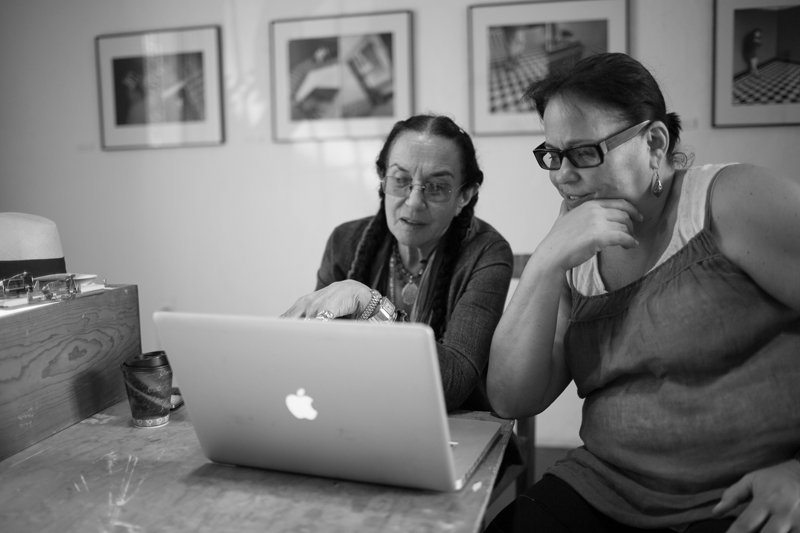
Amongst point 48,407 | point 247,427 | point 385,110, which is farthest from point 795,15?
point 48,407

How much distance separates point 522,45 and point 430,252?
1532 mm

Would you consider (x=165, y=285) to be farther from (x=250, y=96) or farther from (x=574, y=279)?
(x=574, y=279)

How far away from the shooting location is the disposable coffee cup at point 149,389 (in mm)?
1151

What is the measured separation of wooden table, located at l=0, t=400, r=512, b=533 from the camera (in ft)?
2.63

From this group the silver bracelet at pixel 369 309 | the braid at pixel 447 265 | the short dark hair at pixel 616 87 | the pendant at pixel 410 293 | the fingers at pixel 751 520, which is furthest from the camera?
the pendant at pixel 410 293

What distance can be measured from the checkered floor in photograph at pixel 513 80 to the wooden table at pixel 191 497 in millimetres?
2103

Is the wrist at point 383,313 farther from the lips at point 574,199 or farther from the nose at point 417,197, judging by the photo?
the lips at point 574,199

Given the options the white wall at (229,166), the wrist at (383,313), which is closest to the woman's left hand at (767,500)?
the wrist at (383,313)

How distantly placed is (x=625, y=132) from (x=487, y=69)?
1.89 metres

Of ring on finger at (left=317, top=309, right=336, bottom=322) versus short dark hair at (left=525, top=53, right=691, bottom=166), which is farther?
ring on finger at (left=317, top=309, right=336, bottom=322)

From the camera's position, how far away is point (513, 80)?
2.88m

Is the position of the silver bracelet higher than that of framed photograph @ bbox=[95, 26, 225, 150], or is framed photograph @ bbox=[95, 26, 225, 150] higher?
framed photograph @ bbox=[95, 26, 225, 150]

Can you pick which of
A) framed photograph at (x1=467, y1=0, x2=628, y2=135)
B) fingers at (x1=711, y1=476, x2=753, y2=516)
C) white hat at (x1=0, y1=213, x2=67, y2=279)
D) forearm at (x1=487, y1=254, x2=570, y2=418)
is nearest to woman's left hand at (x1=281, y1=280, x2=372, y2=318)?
forearm at (x1=487, y1=254, x2=570, y2=418)

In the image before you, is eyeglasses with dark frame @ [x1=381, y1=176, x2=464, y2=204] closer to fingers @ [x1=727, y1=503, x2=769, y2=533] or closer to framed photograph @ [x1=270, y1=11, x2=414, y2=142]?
fingers @ [x1=727, y1=503, x2=769, y2=533]
